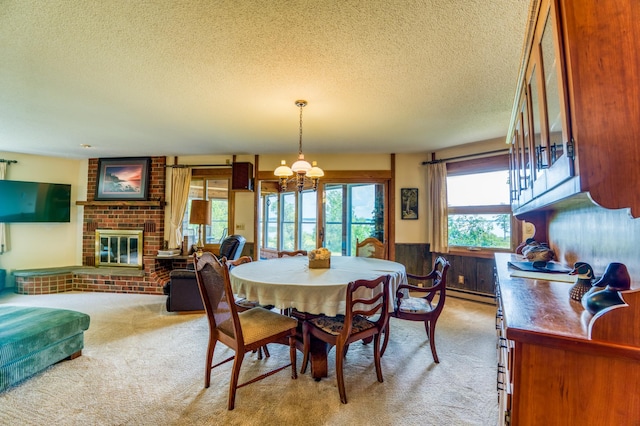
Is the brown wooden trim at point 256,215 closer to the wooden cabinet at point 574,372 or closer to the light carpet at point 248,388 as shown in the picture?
the light carpet at point 248,388

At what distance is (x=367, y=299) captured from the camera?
6.66 ft

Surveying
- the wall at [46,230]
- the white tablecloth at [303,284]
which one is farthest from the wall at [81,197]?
the white tablecloth at [303,284]

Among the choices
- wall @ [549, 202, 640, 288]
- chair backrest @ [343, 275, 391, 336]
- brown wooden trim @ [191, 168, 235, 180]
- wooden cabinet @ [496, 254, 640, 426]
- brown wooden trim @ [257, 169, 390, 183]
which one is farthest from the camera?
brown wooden trim @ [191, 168, 235, 180]

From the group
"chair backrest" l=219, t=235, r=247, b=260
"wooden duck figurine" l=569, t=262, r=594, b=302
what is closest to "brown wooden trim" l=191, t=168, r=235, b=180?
"chair backrest" l=219, t=235, r=247, b=260

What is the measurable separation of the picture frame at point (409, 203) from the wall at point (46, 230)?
590 centimetres

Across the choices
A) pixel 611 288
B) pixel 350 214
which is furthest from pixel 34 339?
pixel 350 214

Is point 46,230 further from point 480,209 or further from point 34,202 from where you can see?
point 480,209

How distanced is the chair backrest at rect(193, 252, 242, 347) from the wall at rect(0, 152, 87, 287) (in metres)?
5.09

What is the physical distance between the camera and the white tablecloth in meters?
1.95

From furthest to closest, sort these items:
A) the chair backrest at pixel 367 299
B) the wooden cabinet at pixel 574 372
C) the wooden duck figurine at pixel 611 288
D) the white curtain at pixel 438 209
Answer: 1. the white curtain at pixel 438 209
2. the chair backrest at pixel 367 299
3. the wooden duck figurine at pixel 611 288
4. the wooden cabinet at pixel 574 372

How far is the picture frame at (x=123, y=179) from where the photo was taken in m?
5.24

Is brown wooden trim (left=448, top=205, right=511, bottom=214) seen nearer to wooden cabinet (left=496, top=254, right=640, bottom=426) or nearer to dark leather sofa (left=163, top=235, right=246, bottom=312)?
wooden cabinet (left=496, top=254, right=640, bottom=426)

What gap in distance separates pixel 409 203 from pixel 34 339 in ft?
15.1

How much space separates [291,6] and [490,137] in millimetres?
3432
